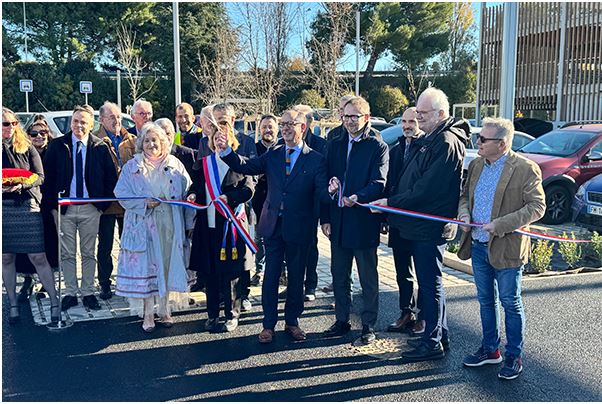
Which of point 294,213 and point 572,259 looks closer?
point 294,213

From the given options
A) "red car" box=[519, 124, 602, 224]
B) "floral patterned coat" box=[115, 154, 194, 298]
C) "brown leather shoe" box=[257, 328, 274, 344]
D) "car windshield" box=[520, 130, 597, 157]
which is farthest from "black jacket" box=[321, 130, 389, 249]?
"car windshield" box=[520, 130, 597, 157]

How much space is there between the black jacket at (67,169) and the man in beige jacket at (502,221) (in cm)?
373

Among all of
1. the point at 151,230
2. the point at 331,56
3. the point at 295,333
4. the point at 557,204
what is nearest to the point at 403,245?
the point at 295,333

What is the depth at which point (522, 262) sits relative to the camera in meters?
4.60

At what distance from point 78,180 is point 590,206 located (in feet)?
25.5

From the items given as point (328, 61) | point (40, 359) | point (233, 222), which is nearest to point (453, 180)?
point (233, 222)

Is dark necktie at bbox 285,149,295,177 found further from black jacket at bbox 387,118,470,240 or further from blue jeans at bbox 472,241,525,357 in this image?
blue jeans at bbox 472,241,525,357

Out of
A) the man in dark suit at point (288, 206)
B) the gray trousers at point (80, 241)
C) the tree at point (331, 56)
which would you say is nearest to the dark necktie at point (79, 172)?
the gray trousers at point (80, 241)

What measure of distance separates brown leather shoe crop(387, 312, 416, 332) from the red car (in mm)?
6792

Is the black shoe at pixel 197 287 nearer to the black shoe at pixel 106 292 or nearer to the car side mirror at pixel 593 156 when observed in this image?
the black shoe at pixel 106 292

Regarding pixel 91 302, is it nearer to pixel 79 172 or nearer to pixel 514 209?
pixel 79 172

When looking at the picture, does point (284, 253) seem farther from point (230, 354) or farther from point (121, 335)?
point (121, 335)

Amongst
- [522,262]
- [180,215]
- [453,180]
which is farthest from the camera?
[180,215]

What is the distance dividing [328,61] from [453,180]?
18.9 metres
